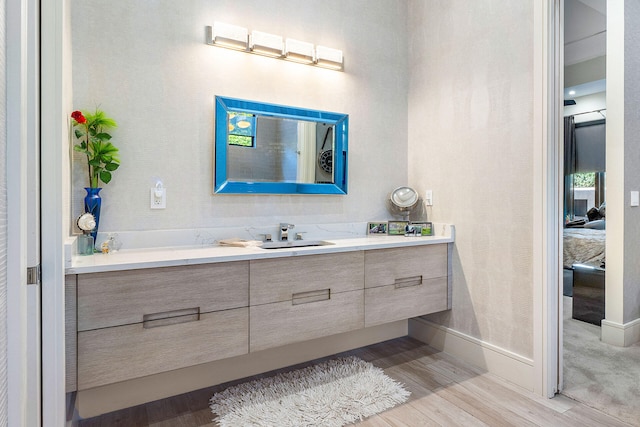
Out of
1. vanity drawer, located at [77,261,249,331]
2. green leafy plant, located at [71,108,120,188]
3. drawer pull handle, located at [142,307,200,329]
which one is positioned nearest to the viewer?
vanity drawer, located at [77,261,249,331]

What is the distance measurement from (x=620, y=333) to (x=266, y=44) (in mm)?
3133

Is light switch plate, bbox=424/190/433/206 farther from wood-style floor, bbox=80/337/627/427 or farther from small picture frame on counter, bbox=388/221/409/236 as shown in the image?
wood-style floor, bbox=80/337/627/427

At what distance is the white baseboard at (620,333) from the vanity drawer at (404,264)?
1.35m

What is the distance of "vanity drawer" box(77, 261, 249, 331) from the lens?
1490 mm

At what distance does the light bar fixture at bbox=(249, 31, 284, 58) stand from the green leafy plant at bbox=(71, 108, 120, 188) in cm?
94

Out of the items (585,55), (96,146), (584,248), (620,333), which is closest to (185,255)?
(96,146)

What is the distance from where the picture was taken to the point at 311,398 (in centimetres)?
199

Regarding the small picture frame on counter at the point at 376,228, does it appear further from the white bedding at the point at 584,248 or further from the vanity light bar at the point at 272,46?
the white bedding at the point at 584,248

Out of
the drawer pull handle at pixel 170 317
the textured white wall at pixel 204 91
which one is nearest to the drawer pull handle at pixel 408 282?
the textured white wall at pixel 204 91

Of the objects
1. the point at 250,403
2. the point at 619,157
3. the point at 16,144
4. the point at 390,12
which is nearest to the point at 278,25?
the point at 390,12

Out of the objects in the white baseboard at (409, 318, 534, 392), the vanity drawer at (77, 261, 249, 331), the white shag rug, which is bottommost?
the white shag rug

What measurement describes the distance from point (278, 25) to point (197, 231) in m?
1.40

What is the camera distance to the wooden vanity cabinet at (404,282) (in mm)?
2209

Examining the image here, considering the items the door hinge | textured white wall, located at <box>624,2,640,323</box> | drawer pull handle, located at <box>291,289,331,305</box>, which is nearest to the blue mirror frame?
drawer pull handle, located at <box>291,289,331,305</box>
